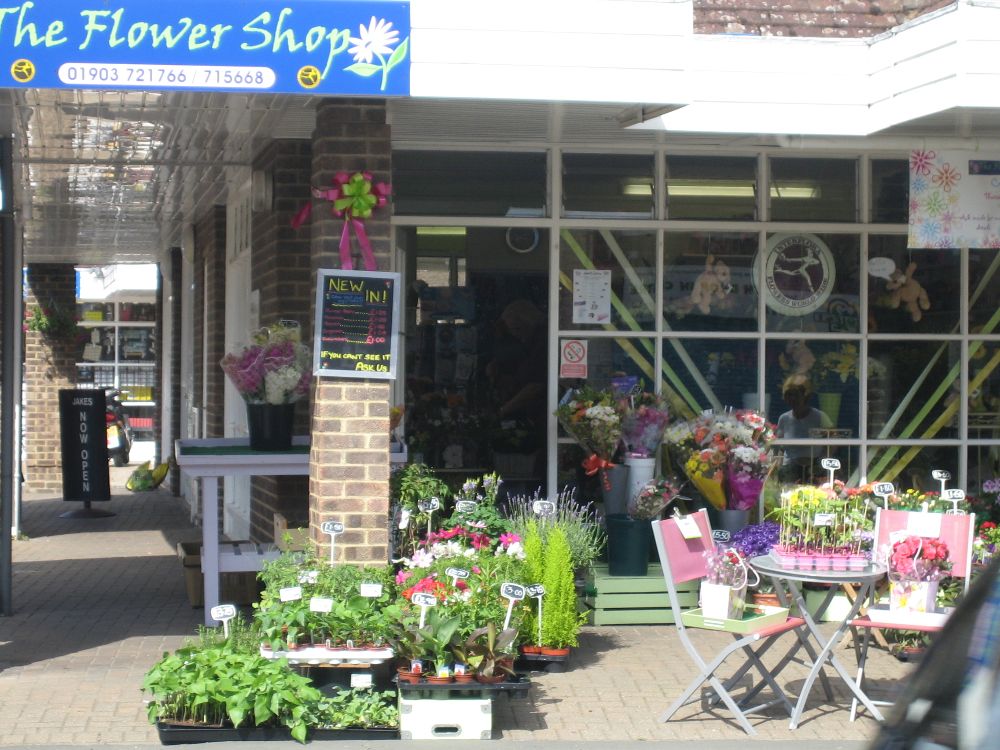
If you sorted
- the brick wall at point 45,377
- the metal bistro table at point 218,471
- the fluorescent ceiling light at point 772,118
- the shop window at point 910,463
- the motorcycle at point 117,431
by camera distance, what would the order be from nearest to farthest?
the fluorescent ceiling light at point 772,118
the metal bistro table at point 218,471
the shop window at point 910,463
the brick wall at point 45,377
the motorcycle at point 117,431

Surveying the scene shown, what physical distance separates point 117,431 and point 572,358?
14891mm

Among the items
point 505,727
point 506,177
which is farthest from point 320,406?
point 506,177

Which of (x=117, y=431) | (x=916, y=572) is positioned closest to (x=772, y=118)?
(x=916, y=572)

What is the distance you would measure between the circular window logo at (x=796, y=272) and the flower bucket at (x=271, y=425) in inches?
127

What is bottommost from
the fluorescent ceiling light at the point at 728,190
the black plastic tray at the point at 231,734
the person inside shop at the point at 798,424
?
the black plastic tray at the point at 231,734

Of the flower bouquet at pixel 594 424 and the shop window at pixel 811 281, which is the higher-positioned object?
the shop window at pixel 811 281

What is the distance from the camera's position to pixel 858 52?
7.98m

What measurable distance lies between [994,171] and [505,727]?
4.55m

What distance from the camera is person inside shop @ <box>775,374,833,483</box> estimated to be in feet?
30.1

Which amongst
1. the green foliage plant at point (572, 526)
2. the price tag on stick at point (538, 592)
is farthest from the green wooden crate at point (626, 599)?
the price tag on stick at point (538, 592)

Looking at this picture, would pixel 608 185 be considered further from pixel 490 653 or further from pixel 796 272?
pixel 490 653

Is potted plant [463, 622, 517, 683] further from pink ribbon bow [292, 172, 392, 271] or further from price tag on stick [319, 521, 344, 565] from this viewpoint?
pink ribbon bow [292, 172, 392, 271]

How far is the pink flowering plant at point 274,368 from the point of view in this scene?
821 cm

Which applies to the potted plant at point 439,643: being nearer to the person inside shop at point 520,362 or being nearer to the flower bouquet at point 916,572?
the flower bouquet at point 916,572
